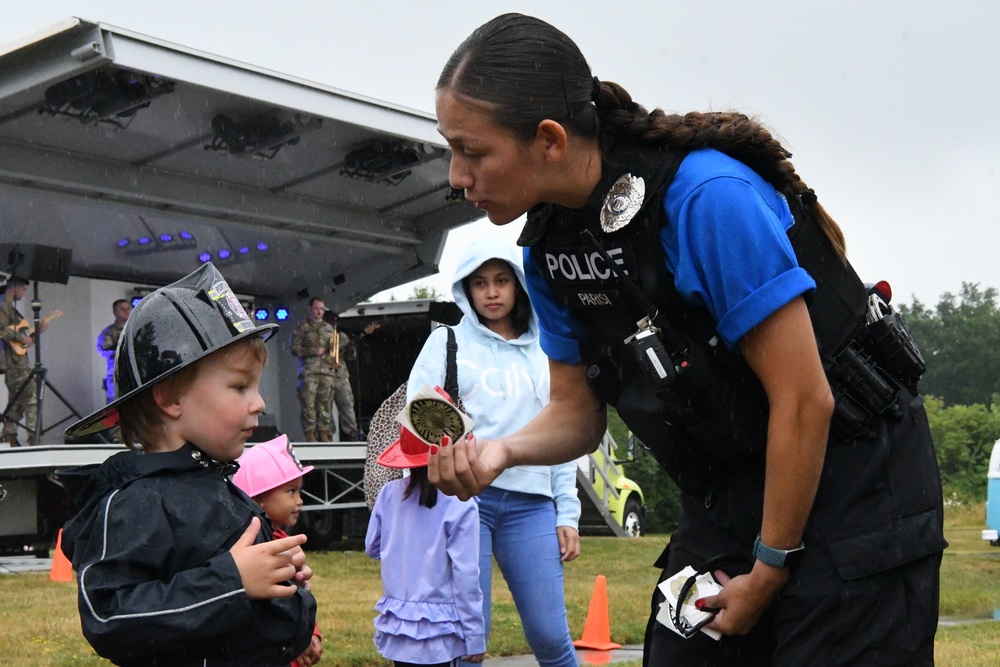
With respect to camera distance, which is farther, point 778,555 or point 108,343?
point 108,343

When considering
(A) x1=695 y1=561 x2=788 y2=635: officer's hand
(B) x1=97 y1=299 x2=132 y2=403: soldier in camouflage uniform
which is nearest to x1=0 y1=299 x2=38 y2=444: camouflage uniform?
(B) x1=97 y1=299 x2=132 y2=403: soldier in camouflage uniform

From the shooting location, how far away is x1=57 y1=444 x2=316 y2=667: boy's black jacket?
239 cm

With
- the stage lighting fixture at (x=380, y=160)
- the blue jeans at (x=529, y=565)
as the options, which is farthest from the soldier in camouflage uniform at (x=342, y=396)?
the blue jeans at (x=529, y=565)

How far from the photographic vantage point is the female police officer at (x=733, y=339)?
2361 millimetres

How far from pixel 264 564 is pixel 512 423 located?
2.79 meters

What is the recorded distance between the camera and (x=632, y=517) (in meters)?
20.3

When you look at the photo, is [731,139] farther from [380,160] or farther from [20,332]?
[20,332]

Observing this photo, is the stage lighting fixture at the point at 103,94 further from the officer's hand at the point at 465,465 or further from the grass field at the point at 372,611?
the officer's hand at the point at 465,465

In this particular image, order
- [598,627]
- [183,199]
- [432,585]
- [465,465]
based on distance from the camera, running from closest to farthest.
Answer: [465,465]
[432,585]
[598,627]
[183,199]

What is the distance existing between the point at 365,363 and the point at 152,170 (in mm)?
6898

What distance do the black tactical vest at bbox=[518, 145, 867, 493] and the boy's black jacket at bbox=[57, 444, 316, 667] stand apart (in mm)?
855

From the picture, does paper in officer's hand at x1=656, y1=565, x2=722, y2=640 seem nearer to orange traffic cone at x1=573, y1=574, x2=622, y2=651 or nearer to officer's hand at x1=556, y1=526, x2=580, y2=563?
officer's hand at x1=556, y1=526, x2=580, y2=563

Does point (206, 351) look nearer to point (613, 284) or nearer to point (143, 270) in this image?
point (613, 284)

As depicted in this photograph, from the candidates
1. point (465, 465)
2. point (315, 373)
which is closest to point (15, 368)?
point (315, 373)
